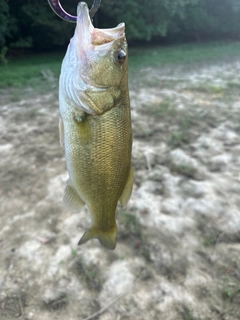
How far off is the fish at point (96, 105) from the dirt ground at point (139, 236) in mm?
1536

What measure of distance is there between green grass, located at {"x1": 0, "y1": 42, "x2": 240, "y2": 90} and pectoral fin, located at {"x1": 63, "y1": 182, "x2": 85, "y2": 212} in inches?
293

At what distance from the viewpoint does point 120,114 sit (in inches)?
56.7

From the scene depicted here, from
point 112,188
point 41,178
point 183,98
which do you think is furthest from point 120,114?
point 183,98

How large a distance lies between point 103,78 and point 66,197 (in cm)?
63

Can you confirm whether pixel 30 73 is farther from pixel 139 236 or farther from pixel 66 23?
pixel 139 236

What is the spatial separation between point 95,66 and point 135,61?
11.9 m

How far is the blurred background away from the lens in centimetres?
264

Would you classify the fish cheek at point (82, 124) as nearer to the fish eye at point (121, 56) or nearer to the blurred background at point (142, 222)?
the fish eye at point (121, 56)

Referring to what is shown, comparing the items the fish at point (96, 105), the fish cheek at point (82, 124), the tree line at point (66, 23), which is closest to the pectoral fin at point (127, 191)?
the fish at point (96, 105)

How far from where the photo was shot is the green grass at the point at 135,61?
31.1 feet

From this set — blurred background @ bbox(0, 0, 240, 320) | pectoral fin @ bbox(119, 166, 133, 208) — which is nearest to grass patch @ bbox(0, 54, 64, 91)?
blurred background @ bbox(0, 0, 240, 320)

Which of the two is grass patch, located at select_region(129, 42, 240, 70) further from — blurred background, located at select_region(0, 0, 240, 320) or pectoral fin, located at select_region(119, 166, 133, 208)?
pectoral fin, located at select_region(119, 166, 133, 208)

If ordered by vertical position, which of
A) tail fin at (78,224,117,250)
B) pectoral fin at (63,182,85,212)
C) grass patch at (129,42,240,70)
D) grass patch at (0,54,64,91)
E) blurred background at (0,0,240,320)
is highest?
pectoral fin at (63,182,85,212)

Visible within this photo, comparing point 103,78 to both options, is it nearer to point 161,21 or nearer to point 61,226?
point 61,226
